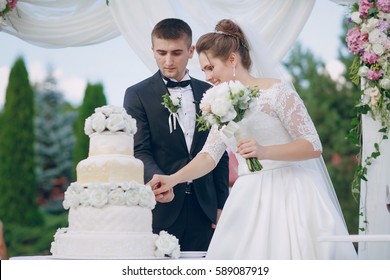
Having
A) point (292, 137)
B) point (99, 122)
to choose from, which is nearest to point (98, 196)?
point (99, 122)

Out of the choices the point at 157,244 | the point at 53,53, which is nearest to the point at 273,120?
the point at 157,244

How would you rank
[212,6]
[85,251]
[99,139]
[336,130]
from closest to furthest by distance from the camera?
[85,251], [99,139], [212,6], [336,130]

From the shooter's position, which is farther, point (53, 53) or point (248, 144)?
point (53, 53)

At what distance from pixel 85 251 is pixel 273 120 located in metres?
1.39

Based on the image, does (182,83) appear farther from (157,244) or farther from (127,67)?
(127,67)

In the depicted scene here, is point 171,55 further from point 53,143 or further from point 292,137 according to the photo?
point 53,143

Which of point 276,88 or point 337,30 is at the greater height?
point 337,30

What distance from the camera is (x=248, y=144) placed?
452 centimetres

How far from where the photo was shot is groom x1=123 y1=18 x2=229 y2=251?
5.66 m

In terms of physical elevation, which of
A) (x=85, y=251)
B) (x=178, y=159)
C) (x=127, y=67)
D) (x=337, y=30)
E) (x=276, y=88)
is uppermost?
(x=337, y=30)

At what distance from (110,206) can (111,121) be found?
0.49 m

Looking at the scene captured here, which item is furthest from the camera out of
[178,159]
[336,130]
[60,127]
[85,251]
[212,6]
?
[336,130]

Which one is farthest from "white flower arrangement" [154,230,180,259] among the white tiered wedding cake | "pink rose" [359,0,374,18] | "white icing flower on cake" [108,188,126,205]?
"pink rose" [359,0,374,18]

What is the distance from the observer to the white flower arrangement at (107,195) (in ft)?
14.3
